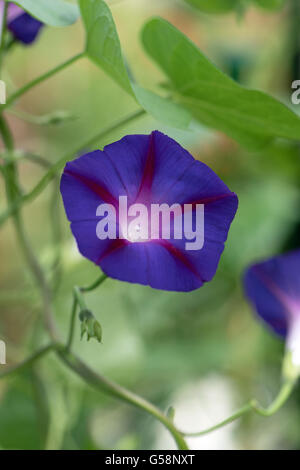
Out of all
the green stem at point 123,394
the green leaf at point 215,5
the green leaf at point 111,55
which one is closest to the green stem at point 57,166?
the green leaf at point 111,55

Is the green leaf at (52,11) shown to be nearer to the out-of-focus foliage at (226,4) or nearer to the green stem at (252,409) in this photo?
the out-of-focus foliage at (226,4)

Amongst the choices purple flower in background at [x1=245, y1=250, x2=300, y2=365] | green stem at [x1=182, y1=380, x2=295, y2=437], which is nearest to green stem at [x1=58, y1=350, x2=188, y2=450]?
green stem at [x1=182, y1=380, x2=295, y2=437]

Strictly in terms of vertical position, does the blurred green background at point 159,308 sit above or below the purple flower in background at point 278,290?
Result: below

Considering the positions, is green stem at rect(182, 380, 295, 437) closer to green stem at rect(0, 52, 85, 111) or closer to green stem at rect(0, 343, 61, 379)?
green stem at rect(0, 343, 61, 379)

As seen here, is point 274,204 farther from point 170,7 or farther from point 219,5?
point 170,7

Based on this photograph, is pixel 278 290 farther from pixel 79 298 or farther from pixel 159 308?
pixel 159 308
